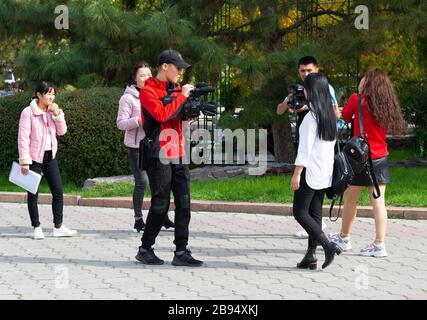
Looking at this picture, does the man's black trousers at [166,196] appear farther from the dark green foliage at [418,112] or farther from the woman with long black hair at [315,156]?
the dark green foliage at [418,112]

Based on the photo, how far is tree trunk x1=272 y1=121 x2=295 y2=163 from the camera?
14.7m

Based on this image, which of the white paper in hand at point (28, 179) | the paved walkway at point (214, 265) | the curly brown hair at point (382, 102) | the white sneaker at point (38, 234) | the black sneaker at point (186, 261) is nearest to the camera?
the paved walkway at point (214, 265)

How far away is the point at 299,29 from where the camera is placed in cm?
1433

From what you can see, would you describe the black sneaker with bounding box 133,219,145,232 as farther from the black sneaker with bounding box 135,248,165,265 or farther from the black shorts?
the black shorts

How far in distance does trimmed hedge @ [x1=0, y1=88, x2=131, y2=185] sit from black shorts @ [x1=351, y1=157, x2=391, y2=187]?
567cm

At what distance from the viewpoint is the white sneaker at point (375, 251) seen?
8.10m

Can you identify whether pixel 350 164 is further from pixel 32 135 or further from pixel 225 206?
pixel 225 206

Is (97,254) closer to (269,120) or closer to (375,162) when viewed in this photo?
(375,162)

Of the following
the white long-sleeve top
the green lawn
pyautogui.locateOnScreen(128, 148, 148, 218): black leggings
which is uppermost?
the white long-sleeve top

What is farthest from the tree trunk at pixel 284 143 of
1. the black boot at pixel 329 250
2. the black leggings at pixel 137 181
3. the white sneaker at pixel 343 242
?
the black boot at pixel 329 250

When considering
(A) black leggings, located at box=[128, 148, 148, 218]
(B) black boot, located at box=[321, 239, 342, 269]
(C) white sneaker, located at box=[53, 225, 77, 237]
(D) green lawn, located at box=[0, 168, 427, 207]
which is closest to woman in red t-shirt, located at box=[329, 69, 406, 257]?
(B) black boot, located at box=[321, 239, 342, 269]

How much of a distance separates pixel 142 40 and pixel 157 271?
20.6ft
